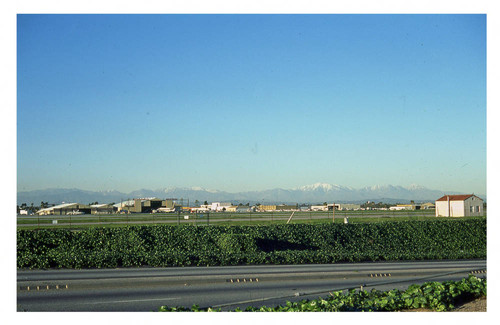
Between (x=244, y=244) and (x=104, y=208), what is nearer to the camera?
(x=244, y=244)

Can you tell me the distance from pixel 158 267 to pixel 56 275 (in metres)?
4.19

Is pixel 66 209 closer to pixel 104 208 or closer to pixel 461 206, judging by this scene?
pixel 104 208

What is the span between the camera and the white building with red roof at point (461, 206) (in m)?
46.5

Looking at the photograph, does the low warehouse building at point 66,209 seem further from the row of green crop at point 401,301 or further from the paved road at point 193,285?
the row of green crop at point 401,301

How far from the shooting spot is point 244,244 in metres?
23.1

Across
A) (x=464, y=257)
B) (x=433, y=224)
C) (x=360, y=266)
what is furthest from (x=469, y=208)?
(x=360, y=266)

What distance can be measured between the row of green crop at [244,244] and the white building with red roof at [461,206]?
50.3 ft

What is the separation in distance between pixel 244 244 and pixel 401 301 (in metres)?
15.2

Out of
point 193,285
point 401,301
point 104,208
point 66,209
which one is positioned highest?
point 401,301

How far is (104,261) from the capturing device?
1809cm

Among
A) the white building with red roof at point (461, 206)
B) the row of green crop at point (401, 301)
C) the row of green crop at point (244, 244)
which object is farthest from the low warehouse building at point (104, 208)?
the row of green crop at point (401, 301)

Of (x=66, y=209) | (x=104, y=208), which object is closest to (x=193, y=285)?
(x=66, y=209)

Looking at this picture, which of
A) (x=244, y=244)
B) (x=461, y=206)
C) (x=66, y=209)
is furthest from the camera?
(x=66, y=209)

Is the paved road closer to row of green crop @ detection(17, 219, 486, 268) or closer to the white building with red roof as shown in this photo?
row of green crop @ detection(17, 219, 486, 268)
